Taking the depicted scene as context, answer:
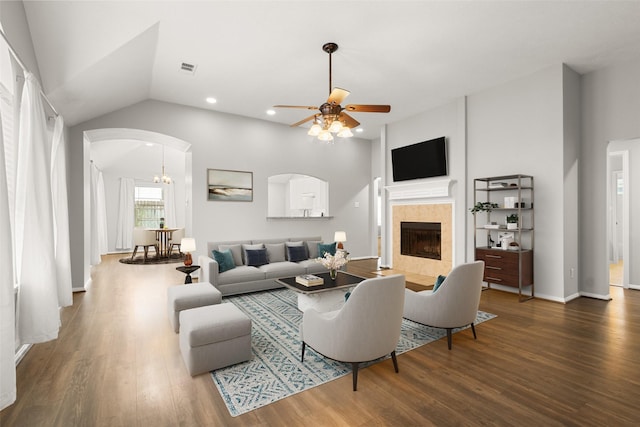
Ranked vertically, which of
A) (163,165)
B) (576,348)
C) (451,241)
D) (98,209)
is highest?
(163,165)

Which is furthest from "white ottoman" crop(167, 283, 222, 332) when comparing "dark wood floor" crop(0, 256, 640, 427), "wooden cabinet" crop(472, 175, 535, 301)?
"wooden cabinet" crop(472, 175, 535, 301)

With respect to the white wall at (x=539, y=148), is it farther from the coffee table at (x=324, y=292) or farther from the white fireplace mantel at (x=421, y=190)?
the coffee table at (x=324, y=292)

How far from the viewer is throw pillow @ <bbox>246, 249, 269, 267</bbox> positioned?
532 centimetres

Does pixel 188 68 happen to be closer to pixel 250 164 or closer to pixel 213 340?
pixel 250 164

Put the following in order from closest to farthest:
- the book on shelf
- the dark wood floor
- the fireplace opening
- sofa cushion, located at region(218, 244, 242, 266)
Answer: the dark wood floor
the book on shelf
sofa cushion, located at region(218, 244, 242, 266)
the fireplace opening

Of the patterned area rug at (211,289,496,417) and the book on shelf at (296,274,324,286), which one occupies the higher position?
the book on shelf at (296,274,324,286)

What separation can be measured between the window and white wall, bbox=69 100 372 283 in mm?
5943

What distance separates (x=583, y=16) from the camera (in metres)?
3.42

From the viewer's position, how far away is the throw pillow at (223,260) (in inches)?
193

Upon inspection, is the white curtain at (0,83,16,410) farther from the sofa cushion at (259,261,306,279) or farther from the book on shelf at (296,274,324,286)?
the sofa cushion at (259,261,306,279)

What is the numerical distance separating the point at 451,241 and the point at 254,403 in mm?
5035

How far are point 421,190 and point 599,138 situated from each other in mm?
2901

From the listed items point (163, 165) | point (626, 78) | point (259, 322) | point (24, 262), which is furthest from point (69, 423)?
point (163, 165)

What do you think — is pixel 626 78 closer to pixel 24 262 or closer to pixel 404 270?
pixel 404 270
